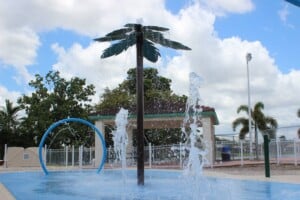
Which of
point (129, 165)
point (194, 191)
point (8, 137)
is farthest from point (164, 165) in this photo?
point (8, 137)

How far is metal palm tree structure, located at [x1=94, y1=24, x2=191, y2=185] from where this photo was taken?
518 inches

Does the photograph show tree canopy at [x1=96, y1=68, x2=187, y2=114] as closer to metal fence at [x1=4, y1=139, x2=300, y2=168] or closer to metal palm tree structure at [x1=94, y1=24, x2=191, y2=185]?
metal fence at [x1=4, y1=139, x2=300, y2=168]

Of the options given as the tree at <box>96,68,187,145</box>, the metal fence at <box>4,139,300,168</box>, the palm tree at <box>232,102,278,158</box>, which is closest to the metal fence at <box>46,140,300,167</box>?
the metal fence at <box>4,139,300,168</box>

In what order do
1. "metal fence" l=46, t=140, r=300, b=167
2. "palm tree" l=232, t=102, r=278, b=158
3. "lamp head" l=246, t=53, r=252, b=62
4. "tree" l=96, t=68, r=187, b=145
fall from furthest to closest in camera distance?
1. "palm tree" l=232, t=102, r=278, b=158
2. "tree" l=96, t=68, r=187, b=145
3. "lamp head" l=246, t=53, r=252, b=62
4. "metal fence" l=46, t=140, r=300, b=167

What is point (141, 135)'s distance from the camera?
517 inches

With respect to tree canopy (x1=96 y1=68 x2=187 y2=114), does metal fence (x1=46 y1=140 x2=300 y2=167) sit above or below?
below

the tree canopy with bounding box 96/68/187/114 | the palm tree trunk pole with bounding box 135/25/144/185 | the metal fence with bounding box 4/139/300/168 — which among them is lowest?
the metal fence with bounding box 4/139/300/168

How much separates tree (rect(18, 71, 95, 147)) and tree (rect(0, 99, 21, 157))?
1429 millimetres

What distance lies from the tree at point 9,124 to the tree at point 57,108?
143 centimetres

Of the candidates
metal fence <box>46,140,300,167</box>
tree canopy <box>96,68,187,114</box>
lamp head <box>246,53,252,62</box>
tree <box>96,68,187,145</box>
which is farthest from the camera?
tree canopy <box>96,68,187,114</box>

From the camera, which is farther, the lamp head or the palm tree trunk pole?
the lamp head

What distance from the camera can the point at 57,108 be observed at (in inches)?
1444

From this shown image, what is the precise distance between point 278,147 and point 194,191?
11721 millimetres

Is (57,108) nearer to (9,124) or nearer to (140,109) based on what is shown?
(9,124)
